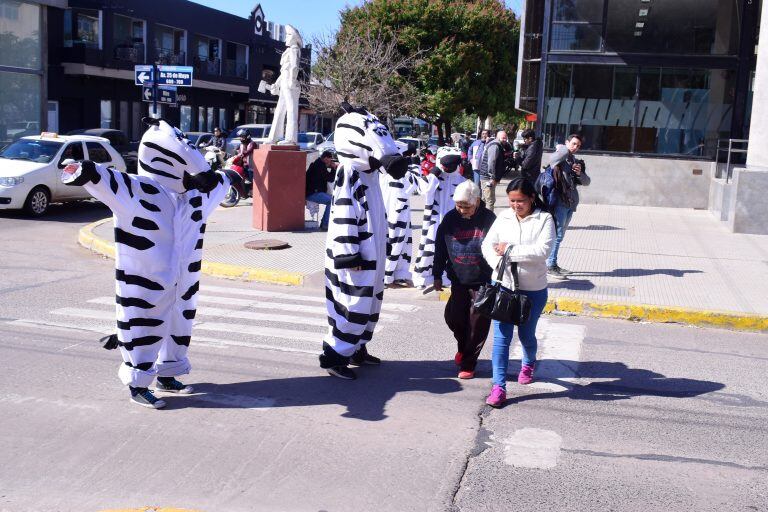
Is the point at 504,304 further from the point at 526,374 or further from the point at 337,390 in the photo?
the point at 337,390

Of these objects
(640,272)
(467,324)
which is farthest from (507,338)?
(640,272)

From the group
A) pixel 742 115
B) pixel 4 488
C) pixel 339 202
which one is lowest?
pixel 4 488

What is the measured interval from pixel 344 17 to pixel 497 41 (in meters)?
6.48

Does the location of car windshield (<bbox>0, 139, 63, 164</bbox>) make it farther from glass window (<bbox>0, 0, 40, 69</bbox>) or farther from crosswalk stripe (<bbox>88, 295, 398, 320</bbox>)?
glass window (<bbox>0, 0, 40, 69</bbox>)

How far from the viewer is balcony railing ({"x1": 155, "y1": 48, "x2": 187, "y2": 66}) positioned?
3825 cm

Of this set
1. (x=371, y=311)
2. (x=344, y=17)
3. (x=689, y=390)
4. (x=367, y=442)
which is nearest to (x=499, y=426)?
(x=367, y=442)

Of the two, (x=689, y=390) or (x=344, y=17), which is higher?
(x=344, y=17)

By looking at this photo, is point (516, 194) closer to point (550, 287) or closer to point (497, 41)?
point (550, 287)

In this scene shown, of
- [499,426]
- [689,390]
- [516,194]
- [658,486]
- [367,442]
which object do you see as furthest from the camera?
[689,390]

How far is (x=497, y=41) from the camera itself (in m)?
34.4

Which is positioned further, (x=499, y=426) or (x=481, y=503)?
(x=499, y=426)

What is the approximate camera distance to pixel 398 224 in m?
10.1

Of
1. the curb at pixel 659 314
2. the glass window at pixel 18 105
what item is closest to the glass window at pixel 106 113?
the glass window at pixel 18 105

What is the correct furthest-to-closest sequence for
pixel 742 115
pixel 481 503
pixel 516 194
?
1. pixel 742 115
2. pixel 516 194
3. pixel 481 503
